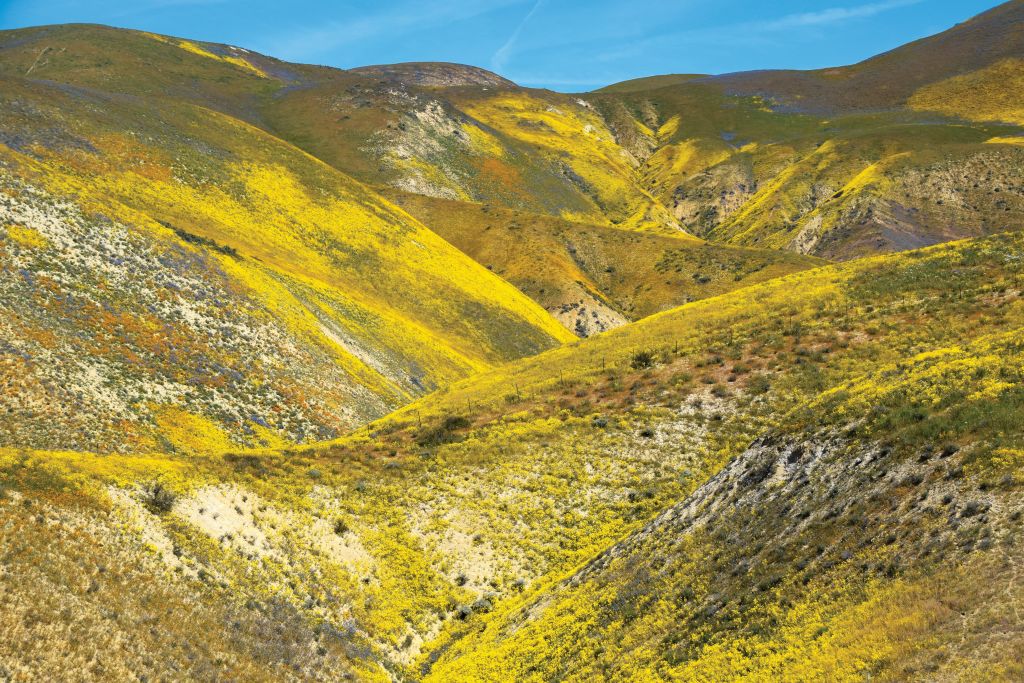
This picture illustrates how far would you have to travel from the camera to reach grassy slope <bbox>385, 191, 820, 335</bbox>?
102000mm

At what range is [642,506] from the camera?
32.3 metres

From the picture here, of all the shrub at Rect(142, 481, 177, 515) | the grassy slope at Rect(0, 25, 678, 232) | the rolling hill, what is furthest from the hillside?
the shrub at Rect(142, 481, 177, 515)

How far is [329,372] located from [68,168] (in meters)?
30.4

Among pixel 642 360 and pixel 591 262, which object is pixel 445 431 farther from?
pixel 591 262

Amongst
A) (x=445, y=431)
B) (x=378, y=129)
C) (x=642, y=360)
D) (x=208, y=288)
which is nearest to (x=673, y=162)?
(x=378, y=129)

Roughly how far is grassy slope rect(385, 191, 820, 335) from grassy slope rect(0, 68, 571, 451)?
34.2 ft

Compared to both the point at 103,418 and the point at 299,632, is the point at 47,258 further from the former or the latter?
the point at 299,632

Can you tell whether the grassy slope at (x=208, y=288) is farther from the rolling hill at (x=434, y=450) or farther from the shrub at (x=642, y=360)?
the shrub at (x=642, y=360)

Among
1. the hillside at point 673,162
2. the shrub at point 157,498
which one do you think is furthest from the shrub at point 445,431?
the hillside at point 673,162

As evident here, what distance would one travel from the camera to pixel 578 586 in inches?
979

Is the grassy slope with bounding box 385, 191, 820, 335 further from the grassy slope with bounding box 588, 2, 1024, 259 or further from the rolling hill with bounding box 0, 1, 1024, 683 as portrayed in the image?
the grassy slope with bounding box 588, 2, 1024, 259

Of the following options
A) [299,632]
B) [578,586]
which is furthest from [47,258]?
[578,586]

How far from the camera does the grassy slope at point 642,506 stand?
16547 mm

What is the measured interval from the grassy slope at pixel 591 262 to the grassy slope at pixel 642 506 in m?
53.6
